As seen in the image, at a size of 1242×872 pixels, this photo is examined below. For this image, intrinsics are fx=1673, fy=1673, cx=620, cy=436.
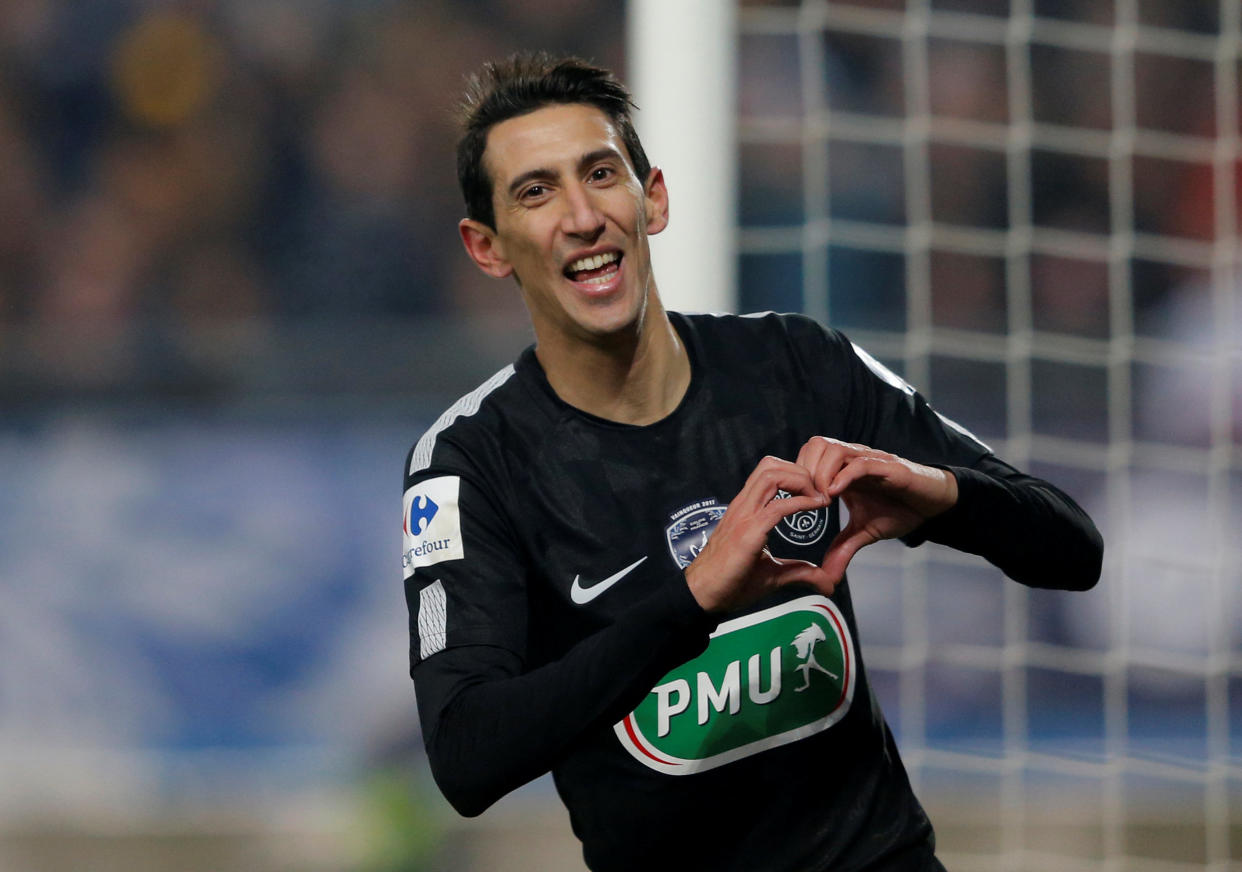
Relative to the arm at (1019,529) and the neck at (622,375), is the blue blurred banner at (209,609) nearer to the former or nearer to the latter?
the neck at (622,375)

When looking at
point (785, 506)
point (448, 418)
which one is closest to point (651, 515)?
point (448, 418)

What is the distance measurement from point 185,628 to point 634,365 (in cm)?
324

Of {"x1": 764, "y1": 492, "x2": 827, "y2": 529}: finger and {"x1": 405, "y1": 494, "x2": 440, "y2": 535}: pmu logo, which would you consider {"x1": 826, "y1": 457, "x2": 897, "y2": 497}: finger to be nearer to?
{"x1": 764, "y1": 492, "x2": 827, "y2": 529}: finger

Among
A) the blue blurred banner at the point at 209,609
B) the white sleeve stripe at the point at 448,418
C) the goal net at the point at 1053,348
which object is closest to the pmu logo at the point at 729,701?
the white sleeve stripe at the point at 448,418

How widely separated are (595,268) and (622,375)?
0.16m

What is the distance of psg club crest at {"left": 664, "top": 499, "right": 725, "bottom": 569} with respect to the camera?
221 cm

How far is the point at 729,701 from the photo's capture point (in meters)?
2.18

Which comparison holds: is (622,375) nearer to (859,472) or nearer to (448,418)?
(448,418)

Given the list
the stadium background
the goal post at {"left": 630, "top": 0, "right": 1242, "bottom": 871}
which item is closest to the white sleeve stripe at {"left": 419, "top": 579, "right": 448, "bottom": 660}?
the goal post at {"left": 630, "top": 0, "right": 1242, "bottom": 871}

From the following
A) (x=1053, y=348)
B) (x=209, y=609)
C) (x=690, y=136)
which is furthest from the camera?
(x=209, y=609)

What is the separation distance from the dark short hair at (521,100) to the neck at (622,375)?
0.74 ft

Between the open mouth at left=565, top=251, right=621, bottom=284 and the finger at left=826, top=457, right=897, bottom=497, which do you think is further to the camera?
the open mouth at left=565, top=251, right=621, bottom=284

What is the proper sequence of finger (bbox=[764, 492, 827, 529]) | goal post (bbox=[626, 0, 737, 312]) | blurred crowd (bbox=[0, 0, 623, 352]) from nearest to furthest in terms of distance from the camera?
finger (bbox=[764, 492, 827, 529]) → goal post (bbox=[626, 0, 737, 312]) → blurred crowd (bbox=[0, 0, 623, 352])

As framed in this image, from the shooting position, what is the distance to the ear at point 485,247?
2381 millimetres
